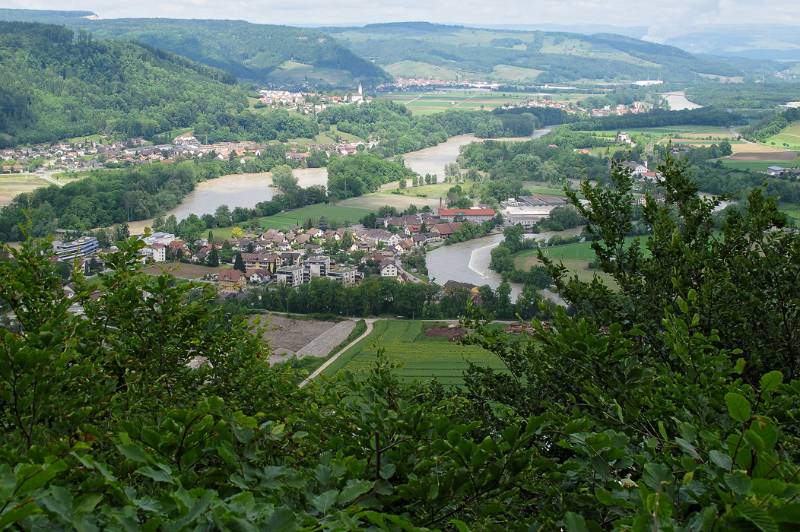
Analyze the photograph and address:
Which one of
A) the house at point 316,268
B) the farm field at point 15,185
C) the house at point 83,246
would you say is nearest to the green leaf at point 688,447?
the house at point 316,268

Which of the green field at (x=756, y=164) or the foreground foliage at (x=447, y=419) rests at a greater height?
the foreground foliage at (x=447, y=419)

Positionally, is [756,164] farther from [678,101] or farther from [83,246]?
[678,101]

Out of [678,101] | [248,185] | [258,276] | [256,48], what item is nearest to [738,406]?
[258,276]

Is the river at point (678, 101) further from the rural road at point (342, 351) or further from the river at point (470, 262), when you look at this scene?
the rural road at point (342, 351)

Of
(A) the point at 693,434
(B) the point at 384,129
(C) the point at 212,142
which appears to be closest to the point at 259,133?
(C) the point at 212,142

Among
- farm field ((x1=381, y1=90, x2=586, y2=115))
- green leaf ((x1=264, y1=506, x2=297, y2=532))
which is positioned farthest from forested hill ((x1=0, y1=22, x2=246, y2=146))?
green leaf ((x1=264, y1=506, x2=297, y2=532))

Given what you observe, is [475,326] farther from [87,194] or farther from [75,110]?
[75,110]
